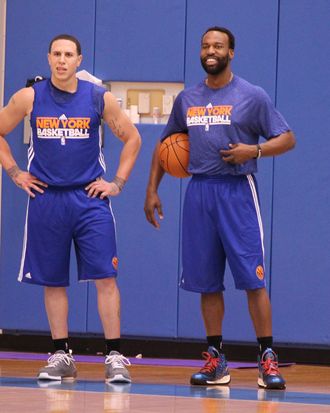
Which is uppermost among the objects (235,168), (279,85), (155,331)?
(279,85)

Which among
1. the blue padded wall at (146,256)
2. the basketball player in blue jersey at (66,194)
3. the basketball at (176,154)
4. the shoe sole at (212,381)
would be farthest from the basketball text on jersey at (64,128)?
the blue padded wall at (146,256)

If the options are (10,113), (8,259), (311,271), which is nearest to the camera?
(10,113)

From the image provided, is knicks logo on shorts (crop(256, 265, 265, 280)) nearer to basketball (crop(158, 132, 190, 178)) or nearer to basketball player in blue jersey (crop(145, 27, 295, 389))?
basketball player in blue jersey (crop(145, 27, 295, 389))

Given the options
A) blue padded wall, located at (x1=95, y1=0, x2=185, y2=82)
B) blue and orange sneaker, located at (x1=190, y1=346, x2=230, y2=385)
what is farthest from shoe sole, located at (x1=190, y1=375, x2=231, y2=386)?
blue padded wall, located at (x1=95, y1=0, x2=185, y2=82)

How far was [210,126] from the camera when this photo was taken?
244 inches

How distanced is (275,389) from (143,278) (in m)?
2.62

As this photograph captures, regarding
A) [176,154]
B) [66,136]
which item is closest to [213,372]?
[176,154]

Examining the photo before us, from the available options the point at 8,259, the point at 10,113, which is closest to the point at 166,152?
the point at 10,113

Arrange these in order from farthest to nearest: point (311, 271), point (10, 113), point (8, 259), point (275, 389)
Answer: point (8, 259) → point (311, 271) → point (10, 113) → point (275, 389)

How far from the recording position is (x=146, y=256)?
8531 mm

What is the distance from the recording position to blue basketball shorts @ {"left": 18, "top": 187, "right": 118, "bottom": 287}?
6277 millimetres

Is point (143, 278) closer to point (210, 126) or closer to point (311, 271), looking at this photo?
point (311, 271)

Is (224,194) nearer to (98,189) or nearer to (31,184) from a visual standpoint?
(98,189)

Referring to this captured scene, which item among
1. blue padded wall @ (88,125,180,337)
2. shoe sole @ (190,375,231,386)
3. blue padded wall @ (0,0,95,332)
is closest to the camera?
shoe sole @ (190,375,231,386)
